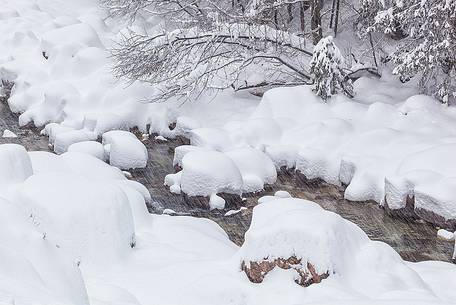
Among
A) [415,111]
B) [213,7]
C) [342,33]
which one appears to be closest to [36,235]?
[415,111]

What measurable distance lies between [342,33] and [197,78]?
20.0ft

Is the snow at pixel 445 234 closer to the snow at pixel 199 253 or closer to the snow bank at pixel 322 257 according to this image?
the snow at pixel 199 253

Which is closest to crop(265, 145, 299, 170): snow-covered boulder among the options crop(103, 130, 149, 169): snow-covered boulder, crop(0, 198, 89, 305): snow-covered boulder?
crop(103, 130, 149, 169): snow-covered boulder

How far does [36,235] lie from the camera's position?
13.2 ft

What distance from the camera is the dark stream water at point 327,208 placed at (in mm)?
8883

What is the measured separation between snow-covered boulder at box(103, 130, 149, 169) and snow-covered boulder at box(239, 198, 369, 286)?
5663 millimetres

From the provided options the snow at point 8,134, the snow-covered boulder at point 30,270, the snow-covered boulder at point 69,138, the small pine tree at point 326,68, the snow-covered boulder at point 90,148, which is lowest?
the snow at point 8,134

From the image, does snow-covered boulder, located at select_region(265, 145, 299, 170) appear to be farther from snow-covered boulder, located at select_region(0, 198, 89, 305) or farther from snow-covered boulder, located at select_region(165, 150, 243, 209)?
snow-covered boulder, located at select_region(0, 198, 89, 305)

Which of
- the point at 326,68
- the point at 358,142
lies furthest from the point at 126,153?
the point at 326,68

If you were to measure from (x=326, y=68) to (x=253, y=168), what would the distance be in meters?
3.33

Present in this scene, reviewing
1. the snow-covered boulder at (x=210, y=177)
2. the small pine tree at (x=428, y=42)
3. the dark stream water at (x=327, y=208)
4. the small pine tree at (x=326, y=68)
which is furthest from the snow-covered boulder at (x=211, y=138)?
the small pine tree at (x=428, y=42)

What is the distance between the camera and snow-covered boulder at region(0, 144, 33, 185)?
734cm

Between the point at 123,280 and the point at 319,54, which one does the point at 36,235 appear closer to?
the point at 123,280

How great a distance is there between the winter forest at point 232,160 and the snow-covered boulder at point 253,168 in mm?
34
